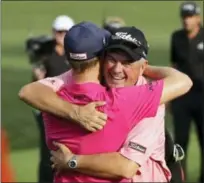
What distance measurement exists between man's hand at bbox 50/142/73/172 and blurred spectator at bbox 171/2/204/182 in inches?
185

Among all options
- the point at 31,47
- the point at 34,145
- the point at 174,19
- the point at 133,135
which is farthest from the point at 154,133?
the point at 174,19

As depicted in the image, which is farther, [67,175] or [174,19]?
[174,19]

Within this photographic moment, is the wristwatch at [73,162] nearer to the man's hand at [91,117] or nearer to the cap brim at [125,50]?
the man's hand at [91,117]

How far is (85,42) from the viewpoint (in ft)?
12.2

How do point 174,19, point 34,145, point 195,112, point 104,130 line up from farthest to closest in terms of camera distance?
point 174,19 → point 34,145 → point 195,112 → point 104,130

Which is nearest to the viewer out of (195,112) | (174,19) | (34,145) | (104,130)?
(104,130)

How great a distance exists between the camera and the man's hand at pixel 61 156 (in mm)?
3732

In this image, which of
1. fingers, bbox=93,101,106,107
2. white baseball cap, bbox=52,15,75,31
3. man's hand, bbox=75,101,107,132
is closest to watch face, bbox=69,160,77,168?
man's hand, bbox=75,101,107,132

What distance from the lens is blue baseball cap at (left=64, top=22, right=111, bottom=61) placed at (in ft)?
12.1

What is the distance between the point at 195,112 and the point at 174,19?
13568mm

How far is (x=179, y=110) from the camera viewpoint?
28.2 ft

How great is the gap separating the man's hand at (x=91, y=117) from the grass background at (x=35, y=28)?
21.2 feet

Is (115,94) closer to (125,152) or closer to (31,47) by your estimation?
(125,152)

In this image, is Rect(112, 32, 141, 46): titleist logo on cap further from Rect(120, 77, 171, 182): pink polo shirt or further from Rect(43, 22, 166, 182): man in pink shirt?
Rect(120, 77, 171, 182): pink polo shirt
